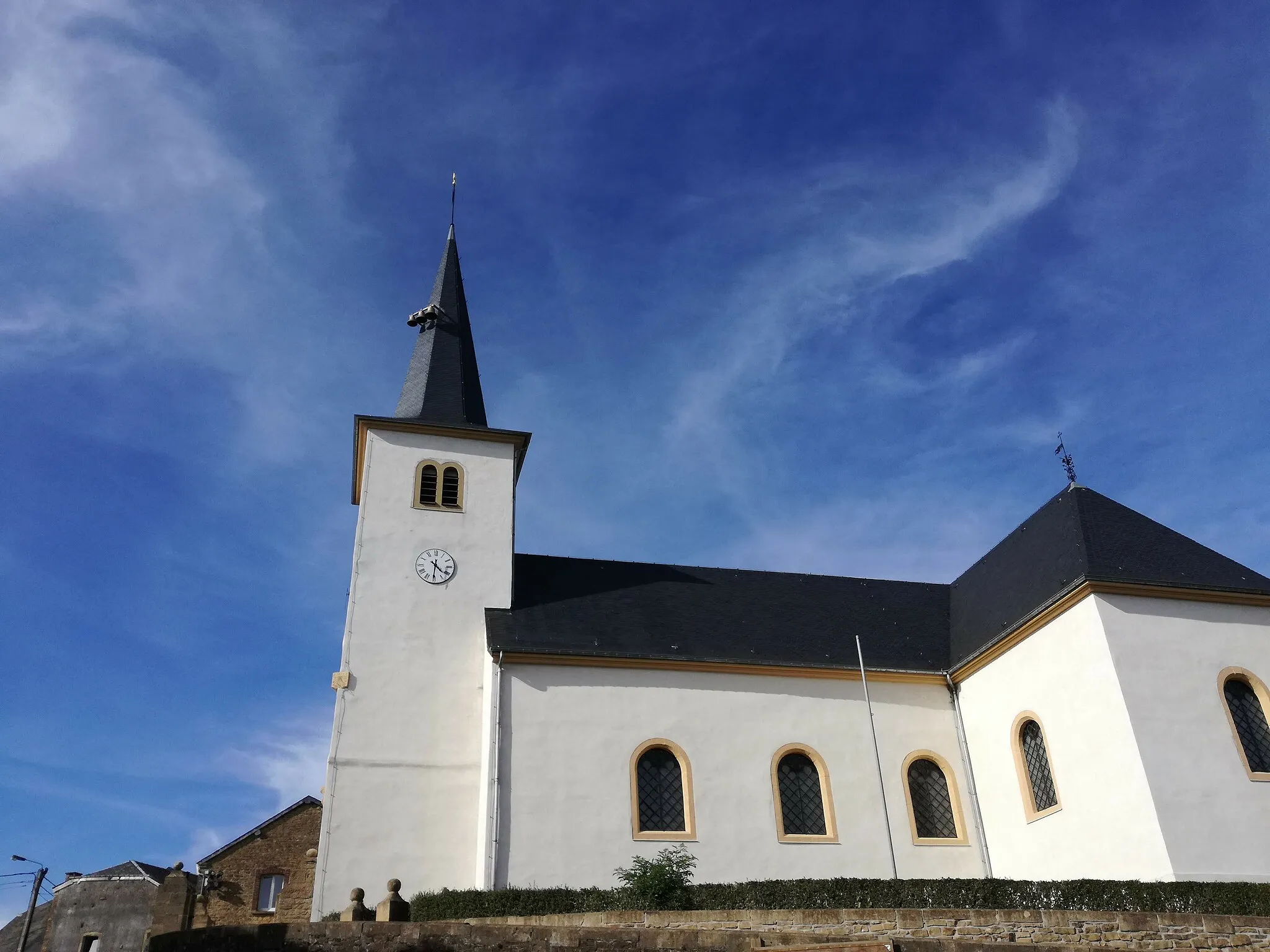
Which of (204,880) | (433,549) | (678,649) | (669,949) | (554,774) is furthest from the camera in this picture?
(204,880)

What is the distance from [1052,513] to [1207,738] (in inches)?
271

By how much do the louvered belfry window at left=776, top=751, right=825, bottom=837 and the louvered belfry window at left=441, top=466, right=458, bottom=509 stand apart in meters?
9.82

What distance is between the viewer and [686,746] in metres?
21.5

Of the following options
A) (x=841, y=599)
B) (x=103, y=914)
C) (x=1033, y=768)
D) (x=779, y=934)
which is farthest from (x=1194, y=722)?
(x=103, y=914)

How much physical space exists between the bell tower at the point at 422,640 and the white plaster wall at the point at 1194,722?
1220 cm

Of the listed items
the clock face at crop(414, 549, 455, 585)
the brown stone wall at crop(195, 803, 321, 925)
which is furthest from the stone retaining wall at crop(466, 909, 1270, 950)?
the brown stone wall at crop(195, 803, 321, 925)

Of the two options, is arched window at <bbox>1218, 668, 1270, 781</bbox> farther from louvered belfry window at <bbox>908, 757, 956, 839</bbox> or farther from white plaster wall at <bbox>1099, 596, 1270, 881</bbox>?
louvered belfry window at <bbox>908, 757, 956, 839</bbox>

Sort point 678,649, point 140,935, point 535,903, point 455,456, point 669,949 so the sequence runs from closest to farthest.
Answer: point 669,949, point 535,903, point 678,649, point 455,456, point 140,935

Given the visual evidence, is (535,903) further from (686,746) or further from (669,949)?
(669,949)

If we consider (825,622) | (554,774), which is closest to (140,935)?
(554,774)

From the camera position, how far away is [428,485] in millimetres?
25328

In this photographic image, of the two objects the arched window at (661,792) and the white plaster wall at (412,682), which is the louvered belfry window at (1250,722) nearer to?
the arched window at (661,792)

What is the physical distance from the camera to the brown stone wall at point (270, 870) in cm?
2912

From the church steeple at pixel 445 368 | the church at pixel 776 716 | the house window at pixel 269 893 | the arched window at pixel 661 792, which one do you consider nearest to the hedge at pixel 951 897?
the church at pixel 776 716
